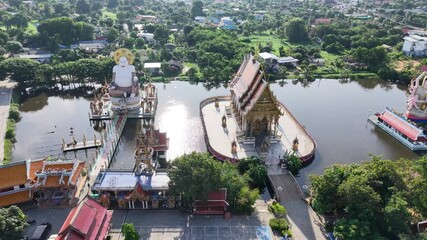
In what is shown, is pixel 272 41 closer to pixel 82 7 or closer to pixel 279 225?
pixel 82 7

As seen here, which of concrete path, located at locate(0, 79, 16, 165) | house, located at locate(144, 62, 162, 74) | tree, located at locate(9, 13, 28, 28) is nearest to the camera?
concrete path, located at locate(0, 79, 16, 165)

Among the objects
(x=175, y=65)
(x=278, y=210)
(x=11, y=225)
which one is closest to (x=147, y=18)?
(x=175, y=65)

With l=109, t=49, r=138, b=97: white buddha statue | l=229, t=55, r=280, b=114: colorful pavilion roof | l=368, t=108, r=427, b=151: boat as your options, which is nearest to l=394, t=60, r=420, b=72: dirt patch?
l=368, t=108, r=427, b=151: boat

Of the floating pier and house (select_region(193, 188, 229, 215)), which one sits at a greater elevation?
house (select_region(193, 188, 229, 215))

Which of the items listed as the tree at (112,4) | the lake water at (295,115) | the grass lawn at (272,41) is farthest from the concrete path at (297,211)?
the tree at (112,4)

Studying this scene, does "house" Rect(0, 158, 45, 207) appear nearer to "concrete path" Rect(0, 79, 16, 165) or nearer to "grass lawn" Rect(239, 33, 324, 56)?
"concrete path" Rect(0, 79, 16, 165)

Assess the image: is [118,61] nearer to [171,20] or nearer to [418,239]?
[418,239]

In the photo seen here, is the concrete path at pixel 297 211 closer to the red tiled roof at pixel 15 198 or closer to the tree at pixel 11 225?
the tree at pixel 11 225
